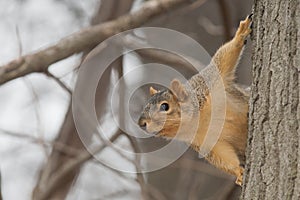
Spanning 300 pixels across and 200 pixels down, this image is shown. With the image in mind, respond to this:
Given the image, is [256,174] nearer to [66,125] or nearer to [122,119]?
[122,119]

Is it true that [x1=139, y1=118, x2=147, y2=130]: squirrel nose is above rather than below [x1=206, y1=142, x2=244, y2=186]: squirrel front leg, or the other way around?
below

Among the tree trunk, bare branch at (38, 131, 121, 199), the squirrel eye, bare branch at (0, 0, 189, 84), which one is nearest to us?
the tree trunk

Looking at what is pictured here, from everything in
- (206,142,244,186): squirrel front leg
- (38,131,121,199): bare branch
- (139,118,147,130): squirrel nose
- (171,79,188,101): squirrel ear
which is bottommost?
(38,131,121,199): bare branch

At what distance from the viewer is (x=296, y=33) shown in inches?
55.6

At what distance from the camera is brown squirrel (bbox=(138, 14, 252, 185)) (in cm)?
193

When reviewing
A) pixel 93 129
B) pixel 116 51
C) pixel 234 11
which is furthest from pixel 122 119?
pixel 234 11

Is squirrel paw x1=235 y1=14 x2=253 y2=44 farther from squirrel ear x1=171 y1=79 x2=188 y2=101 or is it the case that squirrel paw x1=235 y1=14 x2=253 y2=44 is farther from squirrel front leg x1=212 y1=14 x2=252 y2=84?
squirrel ear x1=171 y1=79 x2=188 y2=101

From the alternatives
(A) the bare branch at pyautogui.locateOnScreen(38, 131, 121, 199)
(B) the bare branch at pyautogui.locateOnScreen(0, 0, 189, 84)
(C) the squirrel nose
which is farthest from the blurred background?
(C) the squirrel nose

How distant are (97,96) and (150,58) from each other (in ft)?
0.92

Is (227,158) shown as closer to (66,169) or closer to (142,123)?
(142,123)

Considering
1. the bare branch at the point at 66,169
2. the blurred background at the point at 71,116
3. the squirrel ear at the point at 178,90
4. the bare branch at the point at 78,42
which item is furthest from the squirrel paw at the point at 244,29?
the bare branch at the point at 66,169

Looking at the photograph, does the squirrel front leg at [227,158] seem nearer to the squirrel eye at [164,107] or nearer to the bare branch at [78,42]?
the squirrel eye at [164,107]

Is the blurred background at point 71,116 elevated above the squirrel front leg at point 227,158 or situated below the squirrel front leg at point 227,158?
below

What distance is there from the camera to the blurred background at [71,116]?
2.80 metres
